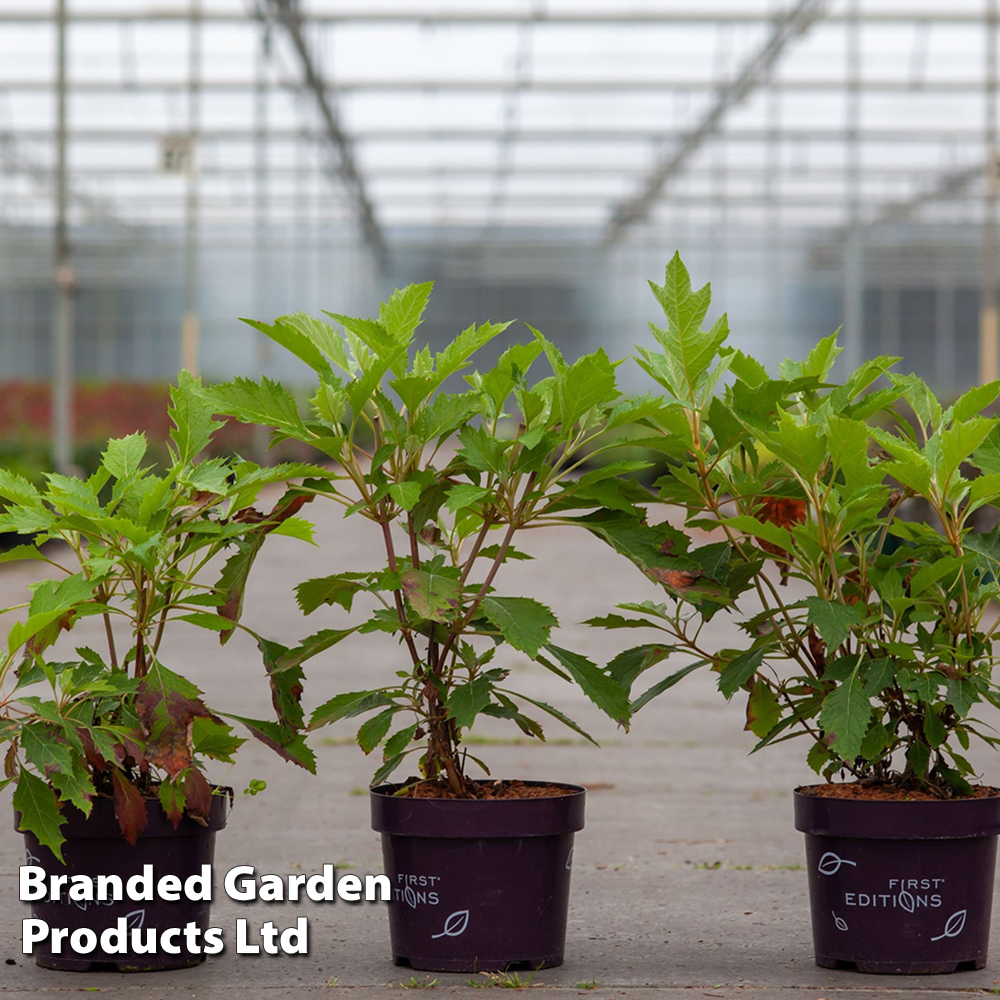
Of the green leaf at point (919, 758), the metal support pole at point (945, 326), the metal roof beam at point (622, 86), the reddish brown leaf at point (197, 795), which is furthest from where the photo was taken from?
the metal support pole at point (945, 326)

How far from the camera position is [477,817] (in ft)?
6.96

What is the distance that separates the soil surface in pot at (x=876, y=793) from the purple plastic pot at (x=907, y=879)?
3 cm

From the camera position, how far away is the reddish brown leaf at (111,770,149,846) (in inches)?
81.4

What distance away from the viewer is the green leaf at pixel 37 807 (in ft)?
6.68

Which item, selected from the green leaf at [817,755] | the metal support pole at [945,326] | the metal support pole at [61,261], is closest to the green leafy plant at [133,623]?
the green leaf at [817,755]


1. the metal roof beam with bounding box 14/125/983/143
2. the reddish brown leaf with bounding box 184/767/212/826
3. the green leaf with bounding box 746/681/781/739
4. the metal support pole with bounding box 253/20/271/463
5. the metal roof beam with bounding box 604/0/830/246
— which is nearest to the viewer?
the reddish brown leaf with bounding box 184/767/212/826

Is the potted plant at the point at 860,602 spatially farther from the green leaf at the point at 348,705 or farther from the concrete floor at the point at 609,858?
the green leaf at the point at 348,705

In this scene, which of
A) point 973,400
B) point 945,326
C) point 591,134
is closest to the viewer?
point 973,400

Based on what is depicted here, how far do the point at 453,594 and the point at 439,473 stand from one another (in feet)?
0.83

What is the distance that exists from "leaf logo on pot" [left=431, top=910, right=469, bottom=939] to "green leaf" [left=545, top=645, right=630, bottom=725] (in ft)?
1.26

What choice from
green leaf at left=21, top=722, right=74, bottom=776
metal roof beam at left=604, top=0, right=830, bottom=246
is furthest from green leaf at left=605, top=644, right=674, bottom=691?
metal roof beam at left=604, top=0, right=830, bottom=246

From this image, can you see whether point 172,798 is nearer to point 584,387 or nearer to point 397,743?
point 397,743

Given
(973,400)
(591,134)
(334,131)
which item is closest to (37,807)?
(973,400)

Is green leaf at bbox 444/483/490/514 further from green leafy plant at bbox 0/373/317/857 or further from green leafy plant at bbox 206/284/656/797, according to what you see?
green leafy plant at bbox 0/373/317/857
